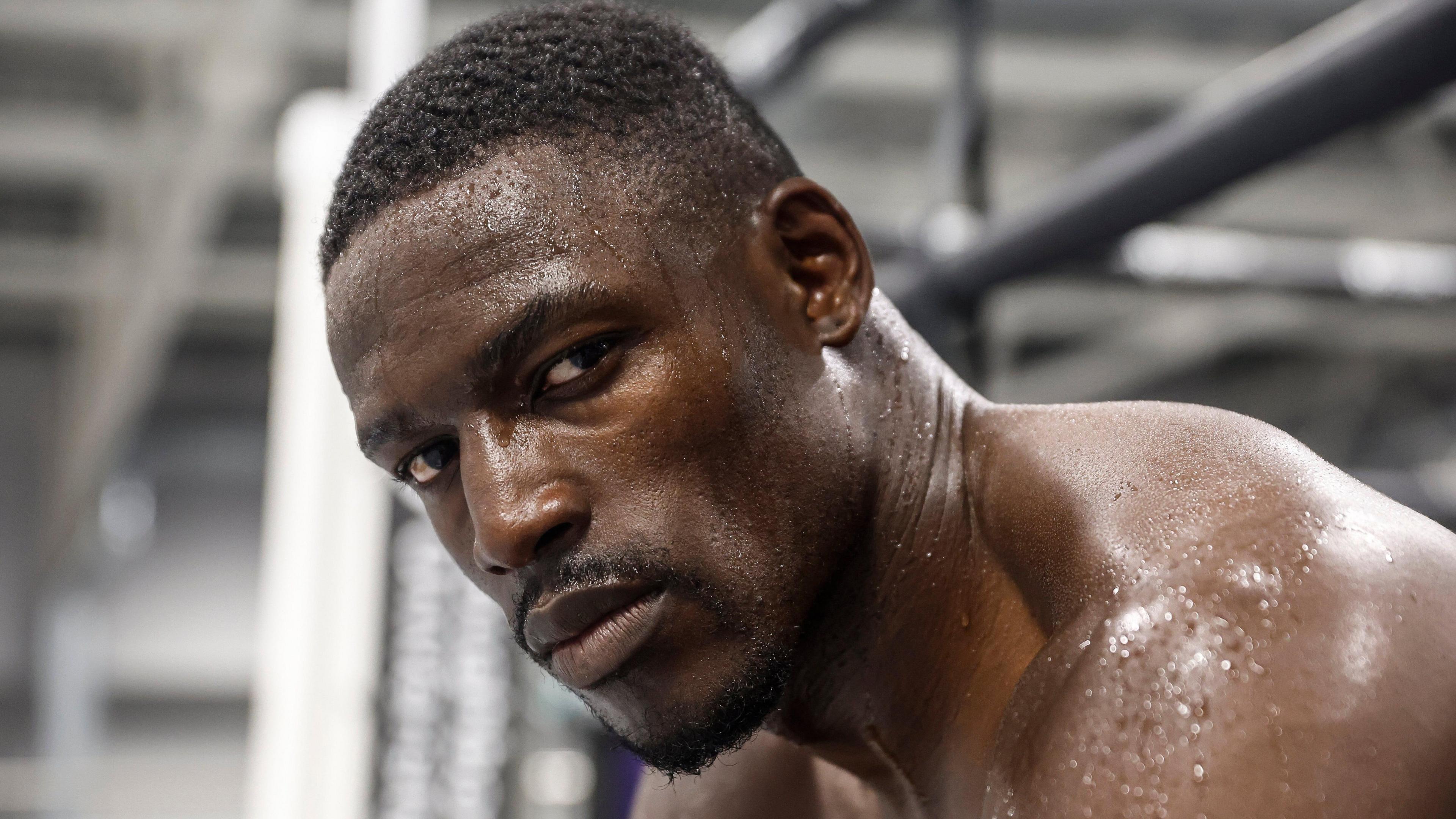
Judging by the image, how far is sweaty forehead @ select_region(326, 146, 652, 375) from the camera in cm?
98

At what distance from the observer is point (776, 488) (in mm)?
1020

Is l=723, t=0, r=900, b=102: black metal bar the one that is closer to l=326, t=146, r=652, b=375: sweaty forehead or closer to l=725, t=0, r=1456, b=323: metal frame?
l=725, t=0, r=1456, b=323: metal frame

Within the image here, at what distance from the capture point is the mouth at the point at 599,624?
3.18 feet

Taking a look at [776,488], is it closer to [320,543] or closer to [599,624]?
[599,624]

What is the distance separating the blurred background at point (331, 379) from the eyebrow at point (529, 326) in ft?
1.35

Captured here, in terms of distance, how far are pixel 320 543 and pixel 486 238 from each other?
1536mm

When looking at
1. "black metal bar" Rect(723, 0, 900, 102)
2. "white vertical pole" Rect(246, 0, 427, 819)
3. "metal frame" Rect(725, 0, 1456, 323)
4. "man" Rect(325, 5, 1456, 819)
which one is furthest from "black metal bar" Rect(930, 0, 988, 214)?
"white vertical pole" Rect(246, 0, 427, 819)

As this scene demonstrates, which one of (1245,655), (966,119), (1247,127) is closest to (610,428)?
(1245,655)

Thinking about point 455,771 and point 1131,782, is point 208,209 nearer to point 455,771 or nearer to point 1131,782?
point 455,771

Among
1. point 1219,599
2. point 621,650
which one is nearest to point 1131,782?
point 1219,599

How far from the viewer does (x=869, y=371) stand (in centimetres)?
111

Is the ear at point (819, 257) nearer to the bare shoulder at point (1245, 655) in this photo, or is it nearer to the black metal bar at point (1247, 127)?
the bare shoulder at point (1245, 655)

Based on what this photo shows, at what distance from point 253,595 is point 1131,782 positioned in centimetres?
919

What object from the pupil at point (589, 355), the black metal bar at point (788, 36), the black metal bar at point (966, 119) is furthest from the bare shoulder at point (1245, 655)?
the black metal bar at point (788, 36)
